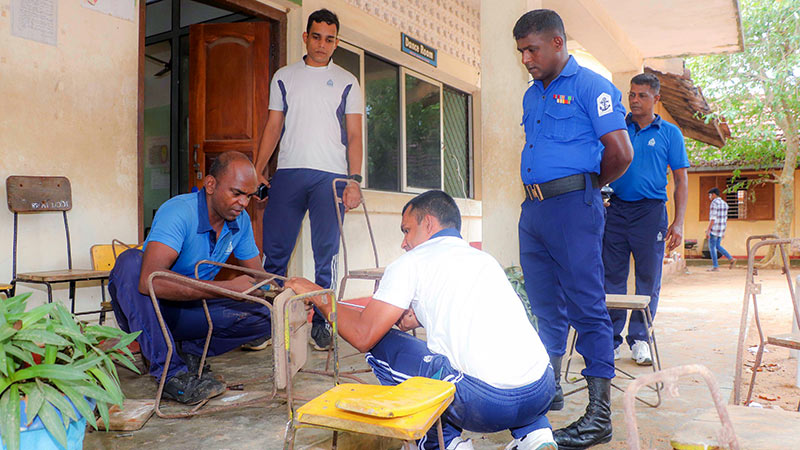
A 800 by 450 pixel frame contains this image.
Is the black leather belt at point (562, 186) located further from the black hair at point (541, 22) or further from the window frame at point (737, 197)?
the window frame at point (737, 197)

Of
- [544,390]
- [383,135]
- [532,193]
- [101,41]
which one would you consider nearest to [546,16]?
[532,193]

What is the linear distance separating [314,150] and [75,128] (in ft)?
4.98

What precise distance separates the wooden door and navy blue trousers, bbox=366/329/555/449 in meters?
3.16

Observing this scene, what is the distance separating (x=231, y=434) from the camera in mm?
2412

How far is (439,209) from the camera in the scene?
2229 mm

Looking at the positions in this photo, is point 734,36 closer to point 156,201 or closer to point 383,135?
point 383,135

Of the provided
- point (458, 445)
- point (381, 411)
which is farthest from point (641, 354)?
point (381, 411)

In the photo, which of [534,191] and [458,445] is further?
[534,191]

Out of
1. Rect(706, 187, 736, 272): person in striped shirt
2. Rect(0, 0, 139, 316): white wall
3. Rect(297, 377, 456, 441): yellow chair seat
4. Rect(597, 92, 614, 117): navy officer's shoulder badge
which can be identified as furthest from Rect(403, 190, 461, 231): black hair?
Rect(706, 187, 736, 272): person in striped shirt

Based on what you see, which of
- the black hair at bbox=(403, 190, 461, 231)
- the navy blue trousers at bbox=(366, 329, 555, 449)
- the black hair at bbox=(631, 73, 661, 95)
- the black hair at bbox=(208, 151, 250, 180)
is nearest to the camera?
the navy blue trousers at bbox=(366, 329, 555, 449)

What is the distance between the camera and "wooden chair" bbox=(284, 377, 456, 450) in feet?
4.81

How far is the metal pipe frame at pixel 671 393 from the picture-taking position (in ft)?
3.58

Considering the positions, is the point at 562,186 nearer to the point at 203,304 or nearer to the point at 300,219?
the point at 203,304

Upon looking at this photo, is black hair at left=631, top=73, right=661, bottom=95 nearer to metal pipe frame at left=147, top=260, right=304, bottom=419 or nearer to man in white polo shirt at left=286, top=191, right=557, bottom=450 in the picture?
man in white polo shirt at left=286, top=191, right=557, bottom=450
